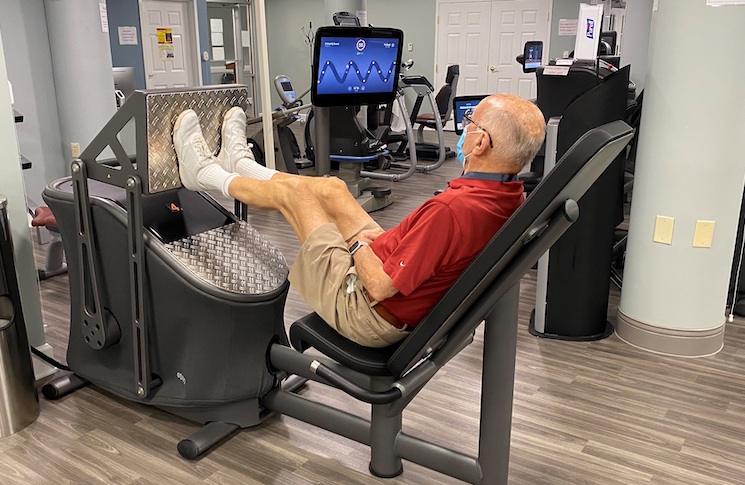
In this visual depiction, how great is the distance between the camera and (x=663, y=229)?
3.04 meters

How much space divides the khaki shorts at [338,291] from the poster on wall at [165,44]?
7.05 meters

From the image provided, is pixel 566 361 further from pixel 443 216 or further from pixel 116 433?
pixel 116 433

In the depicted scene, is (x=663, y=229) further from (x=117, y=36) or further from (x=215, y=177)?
(x=117, y=36)

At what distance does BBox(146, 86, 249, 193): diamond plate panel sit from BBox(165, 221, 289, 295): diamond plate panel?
0.78 feet

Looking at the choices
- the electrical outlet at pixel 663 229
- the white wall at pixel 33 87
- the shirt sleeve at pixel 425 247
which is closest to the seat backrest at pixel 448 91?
the white wall at pixel 33 87

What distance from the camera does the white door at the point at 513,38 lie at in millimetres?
9742

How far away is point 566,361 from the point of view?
3.09 meters

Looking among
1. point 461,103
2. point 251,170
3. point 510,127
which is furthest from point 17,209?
point 461,103

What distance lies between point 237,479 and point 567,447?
1195 mm

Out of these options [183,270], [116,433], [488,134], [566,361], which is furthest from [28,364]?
[566,361]

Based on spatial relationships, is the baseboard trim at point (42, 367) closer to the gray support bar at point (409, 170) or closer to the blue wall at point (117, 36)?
the gray support bar at point (409, 170)

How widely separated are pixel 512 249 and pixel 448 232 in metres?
0.30

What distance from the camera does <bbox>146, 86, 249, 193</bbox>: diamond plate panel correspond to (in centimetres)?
219

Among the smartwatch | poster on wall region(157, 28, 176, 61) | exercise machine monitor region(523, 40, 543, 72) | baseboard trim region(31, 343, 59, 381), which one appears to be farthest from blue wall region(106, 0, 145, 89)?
the smartwatch
